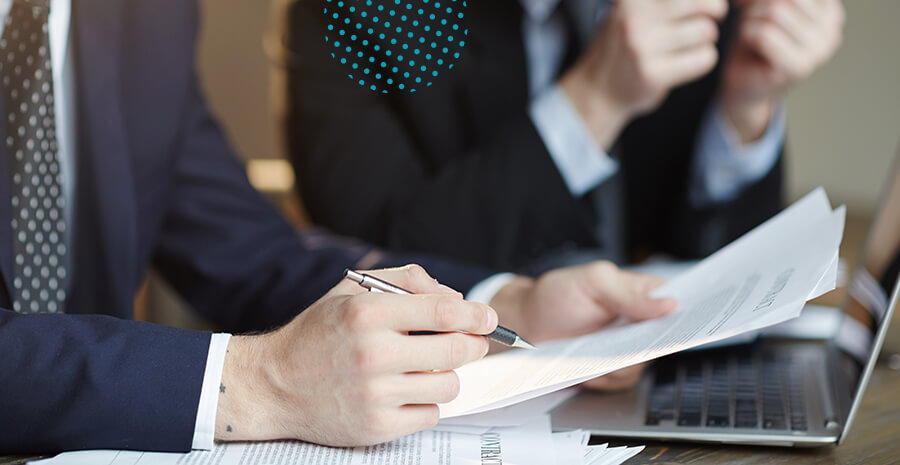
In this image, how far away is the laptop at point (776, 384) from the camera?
0.50 m

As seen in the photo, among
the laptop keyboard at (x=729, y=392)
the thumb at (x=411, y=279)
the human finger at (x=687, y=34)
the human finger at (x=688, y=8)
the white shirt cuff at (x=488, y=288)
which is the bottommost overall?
the laptop keyboard at (x=729, y=392)

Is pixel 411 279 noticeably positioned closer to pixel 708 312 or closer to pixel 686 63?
pixel 708 312

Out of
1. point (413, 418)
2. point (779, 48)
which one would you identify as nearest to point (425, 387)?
point (413, 418)

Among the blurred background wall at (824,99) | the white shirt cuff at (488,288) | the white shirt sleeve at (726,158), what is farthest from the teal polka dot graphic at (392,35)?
the blurred background wall at (824,99)

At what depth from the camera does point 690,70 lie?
0.90 m

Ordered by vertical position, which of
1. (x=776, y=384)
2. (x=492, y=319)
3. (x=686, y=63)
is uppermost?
(x=686, y=63)

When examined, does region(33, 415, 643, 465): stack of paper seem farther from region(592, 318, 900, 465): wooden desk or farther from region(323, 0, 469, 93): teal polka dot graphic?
region(323, 0, 469, 93): teal polka dot graphic

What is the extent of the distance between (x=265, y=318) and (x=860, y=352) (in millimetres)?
519

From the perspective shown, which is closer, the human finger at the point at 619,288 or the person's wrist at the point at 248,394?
the person's wrist at the point at 248,394

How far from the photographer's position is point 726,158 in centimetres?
114

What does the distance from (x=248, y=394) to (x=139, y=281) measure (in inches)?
15.3

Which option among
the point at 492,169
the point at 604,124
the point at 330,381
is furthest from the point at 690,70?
the point at 330,381

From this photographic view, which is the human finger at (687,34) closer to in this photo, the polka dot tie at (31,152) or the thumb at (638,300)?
the thumb at (638,300)

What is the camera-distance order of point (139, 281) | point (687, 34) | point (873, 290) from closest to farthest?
point (873, 290) < point (139, 281) < point (687, 34)
